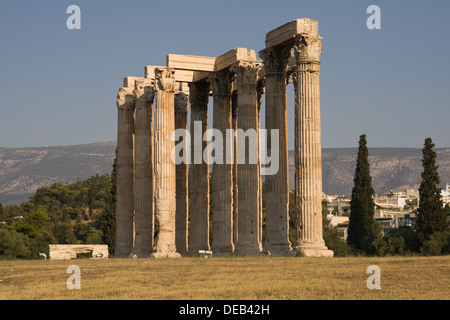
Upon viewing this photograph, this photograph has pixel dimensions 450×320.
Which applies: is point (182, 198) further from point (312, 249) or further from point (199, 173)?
point (312, 249)

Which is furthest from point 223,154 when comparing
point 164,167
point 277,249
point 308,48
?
point 308,48

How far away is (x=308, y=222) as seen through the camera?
45750 millimetres

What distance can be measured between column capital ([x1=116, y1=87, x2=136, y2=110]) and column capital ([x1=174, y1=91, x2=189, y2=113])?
3674 mm

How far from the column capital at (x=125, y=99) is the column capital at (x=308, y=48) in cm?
2116

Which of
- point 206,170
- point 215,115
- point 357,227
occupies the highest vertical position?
point 215,115

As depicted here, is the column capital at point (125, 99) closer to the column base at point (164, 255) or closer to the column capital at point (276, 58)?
the column base at point (164, 255)

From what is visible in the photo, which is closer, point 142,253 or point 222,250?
point 222,250

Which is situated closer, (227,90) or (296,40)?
(296,40)

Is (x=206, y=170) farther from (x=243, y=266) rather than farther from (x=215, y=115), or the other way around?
(x=243, y=266)

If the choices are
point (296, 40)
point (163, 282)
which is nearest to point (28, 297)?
point (163, 282)

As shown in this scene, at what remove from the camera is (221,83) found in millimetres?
60062

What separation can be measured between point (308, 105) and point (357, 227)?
37457 mm

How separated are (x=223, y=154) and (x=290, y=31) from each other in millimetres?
13147

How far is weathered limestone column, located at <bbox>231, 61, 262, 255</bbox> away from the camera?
53812 millimetres
